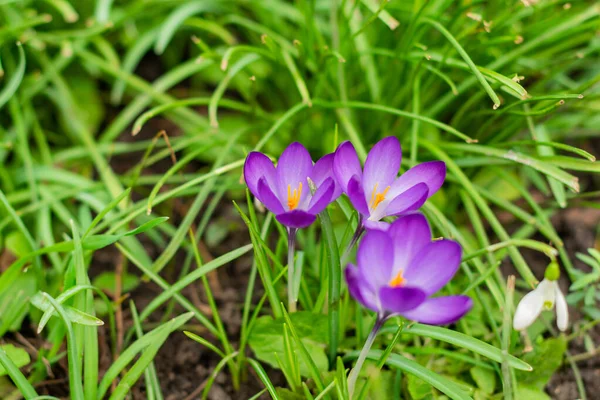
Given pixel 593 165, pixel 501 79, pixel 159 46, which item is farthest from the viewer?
pixel 159 46

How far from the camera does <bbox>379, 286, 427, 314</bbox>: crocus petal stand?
1.03 meters

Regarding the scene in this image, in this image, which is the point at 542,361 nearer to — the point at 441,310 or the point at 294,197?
the point at 441,310

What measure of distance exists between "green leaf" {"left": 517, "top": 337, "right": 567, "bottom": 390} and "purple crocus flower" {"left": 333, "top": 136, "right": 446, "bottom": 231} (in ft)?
1.88

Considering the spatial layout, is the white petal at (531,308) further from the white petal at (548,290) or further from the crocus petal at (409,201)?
the crocus petal at (409,201)

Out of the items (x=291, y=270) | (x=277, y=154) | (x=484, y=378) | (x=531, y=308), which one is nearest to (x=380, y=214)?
(x=291, y=270)

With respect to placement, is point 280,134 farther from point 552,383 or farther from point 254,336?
point 552,383

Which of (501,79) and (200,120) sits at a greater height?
(501,79)

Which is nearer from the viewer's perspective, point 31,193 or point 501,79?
point 501,79

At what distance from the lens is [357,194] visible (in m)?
1.20

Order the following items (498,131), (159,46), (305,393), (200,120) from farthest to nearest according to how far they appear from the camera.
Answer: (200,120), (159,46), (498,131), (305,393)

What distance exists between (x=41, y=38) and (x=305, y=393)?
5.45 ft

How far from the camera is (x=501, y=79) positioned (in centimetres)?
152

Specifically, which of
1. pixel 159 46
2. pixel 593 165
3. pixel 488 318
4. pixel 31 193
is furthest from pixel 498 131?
pixel 31 193

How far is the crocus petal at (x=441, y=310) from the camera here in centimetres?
107
